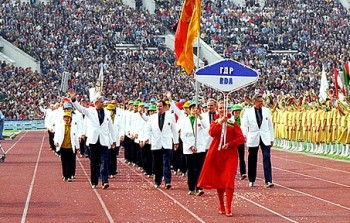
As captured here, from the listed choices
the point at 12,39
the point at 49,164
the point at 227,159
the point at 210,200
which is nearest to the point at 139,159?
the point at 49,164

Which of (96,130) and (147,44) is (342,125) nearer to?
(96,130)

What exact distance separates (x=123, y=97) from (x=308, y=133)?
2295 cm

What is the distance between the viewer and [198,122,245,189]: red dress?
16797mm

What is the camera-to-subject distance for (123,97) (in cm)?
5938

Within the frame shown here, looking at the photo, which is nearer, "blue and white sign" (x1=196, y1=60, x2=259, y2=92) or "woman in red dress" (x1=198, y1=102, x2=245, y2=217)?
"woman in red dress" (x1=198, y1=102, x2=245, y2=217)

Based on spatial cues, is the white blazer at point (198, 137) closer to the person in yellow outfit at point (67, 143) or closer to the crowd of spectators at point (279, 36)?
the person in yellow outfit at point (67, 143)

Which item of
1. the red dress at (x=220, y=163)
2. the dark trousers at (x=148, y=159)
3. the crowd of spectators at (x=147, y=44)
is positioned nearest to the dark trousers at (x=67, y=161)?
the dark trousers at (x=148, y=159)

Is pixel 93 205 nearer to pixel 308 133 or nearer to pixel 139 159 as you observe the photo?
pixel 139 159

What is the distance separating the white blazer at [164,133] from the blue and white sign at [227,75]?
392 cm

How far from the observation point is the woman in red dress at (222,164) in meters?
16.7

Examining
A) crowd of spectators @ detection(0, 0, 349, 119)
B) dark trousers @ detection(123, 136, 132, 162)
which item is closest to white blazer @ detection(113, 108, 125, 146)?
dark trousers @ detection(123, 136, 132, 162)

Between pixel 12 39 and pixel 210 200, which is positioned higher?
pixel 12 39

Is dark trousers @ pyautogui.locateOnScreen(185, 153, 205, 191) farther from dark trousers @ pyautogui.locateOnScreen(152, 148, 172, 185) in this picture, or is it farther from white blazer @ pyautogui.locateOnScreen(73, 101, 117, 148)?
white blazer @ pyautogui.locateOnScreen(73, 101, 117, 148)

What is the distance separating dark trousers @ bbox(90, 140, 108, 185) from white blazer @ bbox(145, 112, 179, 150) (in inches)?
44.5
